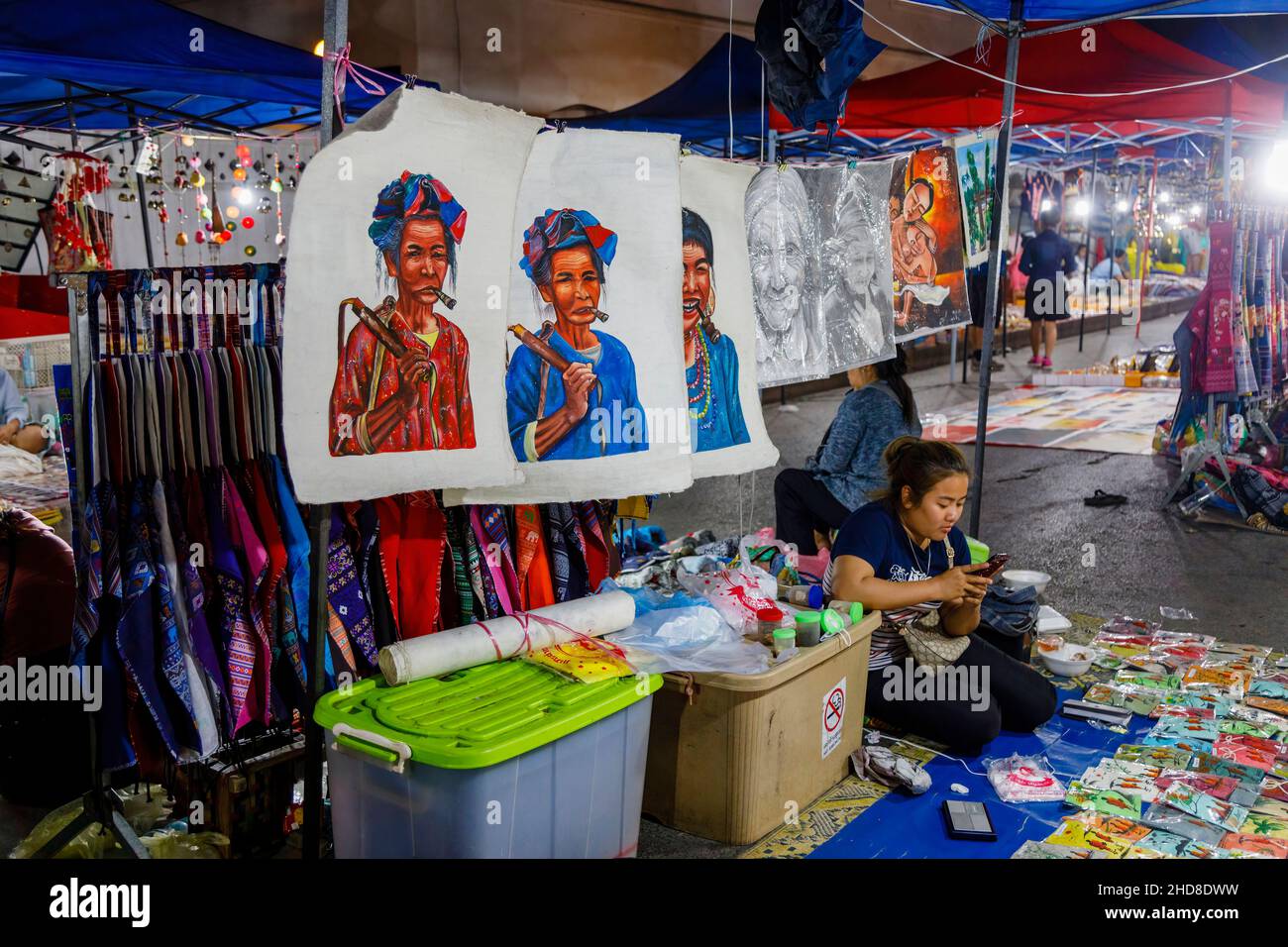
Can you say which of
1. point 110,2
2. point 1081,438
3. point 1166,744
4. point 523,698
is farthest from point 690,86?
point 523,698

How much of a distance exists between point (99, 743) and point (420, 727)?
1.00 meters

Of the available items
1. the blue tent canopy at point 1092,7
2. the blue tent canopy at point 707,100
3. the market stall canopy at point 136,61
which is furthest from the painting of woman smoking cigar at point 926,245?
the market stall canopy at point 136,61

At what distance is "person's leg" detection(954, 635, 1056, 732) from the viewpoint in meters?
3.92

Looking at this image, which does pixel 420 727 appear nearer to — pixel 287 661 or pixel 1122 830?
pixel 287 661

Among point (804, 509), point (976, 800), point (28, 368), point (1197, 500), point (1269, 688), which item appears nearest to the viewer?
point (976, 800)

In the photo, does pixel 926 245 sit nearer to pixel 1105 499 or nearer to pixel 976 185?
pixel 976 185

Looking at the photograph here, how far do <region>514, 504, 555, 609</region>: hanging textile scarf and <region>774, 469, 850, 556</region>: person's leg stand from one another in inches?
99.4

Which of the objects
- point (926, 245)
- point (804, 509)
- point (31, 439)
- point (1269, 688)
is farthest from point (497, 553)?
point (31, 439)

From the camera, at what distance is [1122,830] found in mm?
3289

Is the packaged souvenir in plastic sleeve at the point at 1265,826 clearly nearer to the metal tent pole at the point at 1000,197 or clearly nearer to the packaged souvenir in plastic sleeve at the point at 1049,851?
the packaged souvenir in plastic sleeve at the point at 1049,851

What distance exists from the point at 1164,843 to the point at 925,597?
104 centimetres

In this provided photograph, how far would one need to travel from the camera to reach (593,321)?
295cm

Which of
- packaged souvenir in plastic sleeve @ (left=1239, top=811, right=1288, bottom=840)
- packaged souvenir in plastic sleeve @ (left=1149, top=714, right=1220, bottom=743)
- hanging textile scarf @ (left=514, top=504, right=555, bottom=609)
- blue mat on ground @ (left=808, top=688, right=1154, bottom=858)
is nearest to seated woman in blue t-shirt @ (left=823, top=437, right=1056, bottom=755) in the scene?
blue mat on ground @ (left=808, top=688, right=1154, bottom=858)

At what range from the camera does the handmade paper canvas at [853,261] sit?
3953mm
